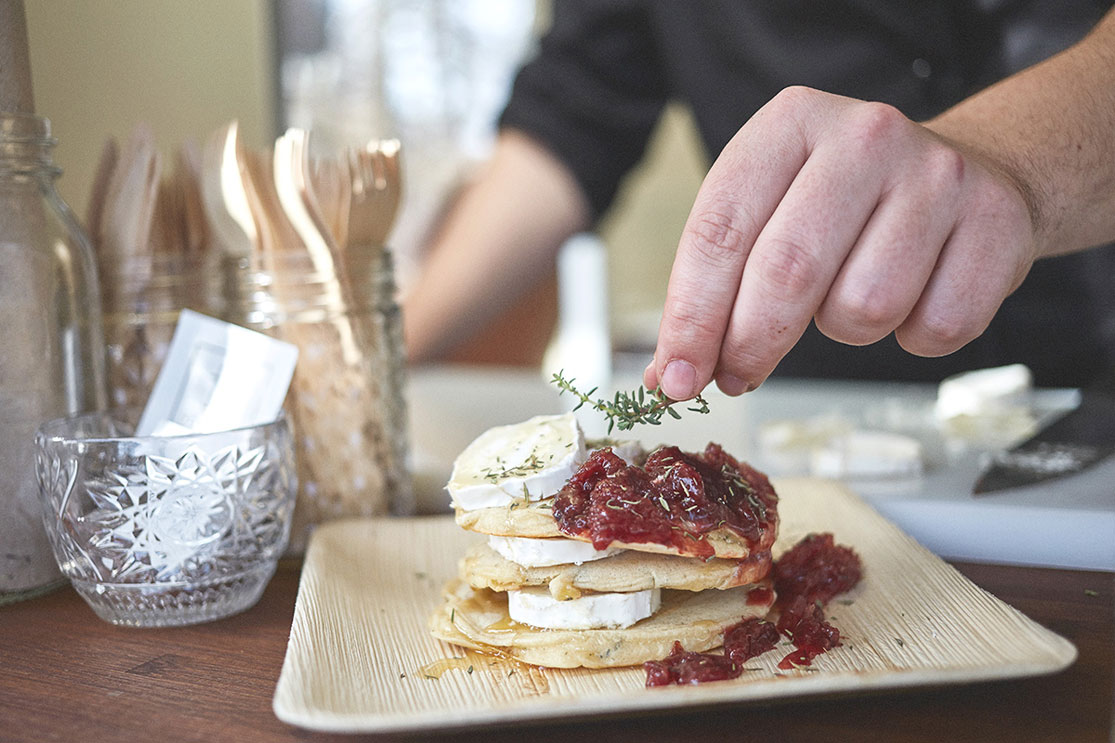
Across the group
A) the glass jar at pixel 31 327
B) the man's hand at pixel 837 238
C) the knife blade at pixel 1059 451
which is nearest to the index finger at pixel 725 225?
the man's hand at pixel 837 238

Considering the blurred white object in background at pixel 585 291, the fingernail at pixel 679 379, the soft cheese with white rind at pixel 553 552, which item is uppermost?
the fingernail at pixel 679 379

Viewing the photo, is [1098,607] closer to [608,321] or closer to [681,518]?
[681,518]

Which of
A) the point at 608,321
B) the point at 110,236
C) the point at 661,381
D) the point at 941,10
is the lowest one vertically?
the point at 608,321

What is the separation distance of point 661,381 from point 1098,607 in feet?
1.80

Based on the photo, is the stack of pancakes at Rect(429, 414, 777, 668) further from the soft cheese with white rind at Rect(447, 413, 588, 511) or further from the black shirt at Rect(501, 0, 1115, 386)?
the black shirt at Rect(501, 0, 1115, 386)

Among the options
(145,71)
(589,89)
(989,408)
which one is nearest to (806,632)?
(989,408)

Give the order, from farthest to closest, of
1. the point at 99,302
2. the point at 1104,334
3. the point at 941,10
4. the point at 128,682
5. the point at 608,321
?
the point at 608,321
the point at 1104,334
the point at 941,10
the point at 99,302
the point at 128,682

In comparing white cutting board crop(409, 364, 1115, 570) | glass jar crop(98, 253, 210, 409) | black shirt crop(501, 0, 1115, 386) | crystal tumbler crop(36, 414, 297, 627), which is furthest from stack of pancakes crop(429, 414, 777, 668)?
black shirt crop(501, 0, 1115, 386)

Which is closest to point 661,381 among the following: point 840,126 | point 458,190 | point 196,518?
point 840,126

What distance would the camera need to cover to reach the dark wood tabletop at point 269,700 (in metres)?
0.76

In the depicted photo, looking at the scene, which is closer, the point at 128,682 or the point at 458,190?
the point at 128,682

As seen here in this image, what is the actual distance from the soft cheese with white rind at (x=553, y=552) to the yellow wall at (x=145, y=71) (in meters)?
0.85

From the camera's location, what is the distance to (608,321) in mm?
7297

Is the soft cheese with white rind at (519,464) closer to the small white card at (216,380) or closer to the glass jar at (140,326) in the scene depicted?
the small white card at (216,380)
